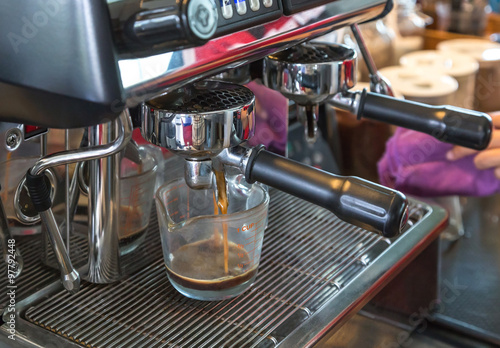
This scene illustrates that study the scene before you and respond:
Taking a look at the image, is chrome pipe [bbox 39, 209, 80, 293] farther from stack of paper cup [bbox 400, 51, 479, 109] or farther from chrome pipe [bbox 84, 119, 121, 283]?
stack of paper cup [bbox 400, 51, 479, 109]

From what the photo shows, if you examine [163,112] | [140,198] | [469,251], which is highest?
[163,112]

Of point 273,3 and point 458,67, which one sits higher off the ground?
point 273,3

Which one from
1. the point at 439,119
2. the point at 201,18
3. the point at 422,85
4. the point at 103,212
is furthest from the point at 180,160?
the point at 422,85

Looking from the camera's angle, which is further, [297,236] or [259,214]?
[297,236]

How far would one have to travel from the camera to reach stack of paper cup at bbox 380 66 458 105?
1.14 meters

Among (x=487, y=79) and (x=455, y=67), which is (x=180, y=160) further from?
(x=487, y=79)

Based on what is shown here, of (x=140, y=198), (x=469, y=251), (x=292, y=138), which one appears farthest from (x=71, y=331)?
(x=469, y=251)

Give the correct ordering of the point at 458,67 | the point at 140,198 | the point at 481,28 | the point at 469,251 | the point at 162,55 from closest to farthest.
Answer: the point at 162,55 < the point at 140,198 < the point at 469,251 < the point at 458,67 < the point at 481,28

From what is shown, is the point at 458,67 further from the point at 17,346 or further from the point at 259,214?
the point at 17,346

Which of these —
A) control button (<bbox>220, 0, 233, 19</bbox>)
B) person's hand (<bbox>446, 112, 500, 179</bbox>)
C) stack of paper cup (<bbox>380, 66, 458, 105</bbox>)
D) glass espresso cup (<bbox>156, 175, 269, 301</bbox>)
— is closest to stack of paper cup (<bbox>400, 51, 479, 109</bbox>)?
stack of paper cup (<bbox>380, 66, 458, 105</bbox>)

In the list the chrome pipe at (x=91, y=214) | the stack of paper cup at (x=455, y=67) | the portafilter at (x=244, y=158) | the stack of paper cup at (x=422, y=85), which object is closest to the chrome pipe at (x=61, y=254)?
the chrome pipe at (x=91, y=214)

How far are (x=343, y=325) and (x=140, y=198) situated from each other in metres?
0.24

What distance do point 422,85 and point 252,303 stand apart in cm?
73

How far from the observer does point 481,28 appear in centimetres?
171
